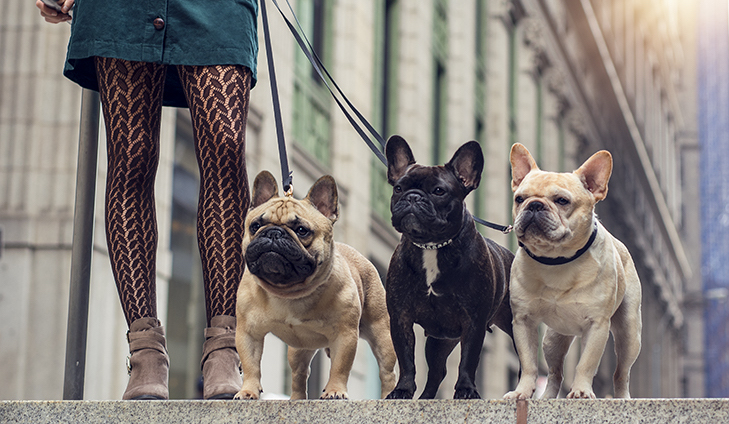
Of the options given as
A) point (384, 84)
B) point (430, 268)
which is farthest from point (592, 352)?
point (384, 84)

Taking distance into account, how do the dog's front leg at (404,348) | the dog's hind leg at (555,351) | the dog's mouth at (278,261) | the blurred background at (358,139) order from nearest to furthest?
the dog's mouth at (278,261), the dog's front leg at (404,348), the dog's hind leg at (555,351), the blurred background at (358,139)

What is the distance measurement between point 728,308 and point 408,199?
368 feet

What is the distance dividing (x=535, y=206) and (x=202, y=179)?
162 centimetres

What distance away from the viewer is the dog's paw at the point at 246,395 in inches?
180

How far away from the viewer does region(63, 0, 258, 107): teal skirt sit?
507cm

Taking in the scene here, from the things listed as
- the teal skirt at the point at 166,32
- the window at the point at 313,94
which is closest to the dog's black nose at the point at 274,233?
the teal skirt at the point at 166,32

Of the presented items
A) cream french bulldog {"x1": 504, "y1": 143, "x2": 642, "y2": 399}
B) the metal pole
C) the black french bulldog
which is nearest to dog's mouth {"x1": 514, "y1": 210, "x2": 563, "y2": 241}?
cream french bulldog {"x1": 504, "y1": 143, "x2": 642, "y2": 399}

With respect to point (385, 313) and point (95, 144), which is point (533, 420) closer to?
point (385, 313)

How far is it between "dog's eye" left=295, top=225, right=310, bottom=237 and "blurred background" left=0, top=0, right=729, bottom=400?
626cm

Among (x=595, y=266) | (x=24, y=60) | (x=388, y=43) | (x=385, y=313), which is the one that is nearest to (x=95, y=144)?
(x=385, y=313)

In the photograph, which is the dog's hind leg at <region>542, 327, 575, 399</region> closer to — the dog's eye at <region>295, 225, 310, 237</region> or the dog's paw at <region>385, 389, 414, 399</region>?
the dog's paw at <region>385, 389, 414, 399</region>

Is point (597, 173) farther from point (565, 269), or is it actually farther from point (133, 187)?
point (133, 187)

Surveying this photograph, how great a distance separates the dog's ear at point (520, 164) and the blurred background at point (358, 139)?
631cm

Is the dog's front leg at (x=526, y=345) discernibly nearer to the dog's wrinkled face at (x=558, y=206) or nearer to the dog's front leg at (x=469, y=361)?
the dog's front leg at (x=469, y=361)
